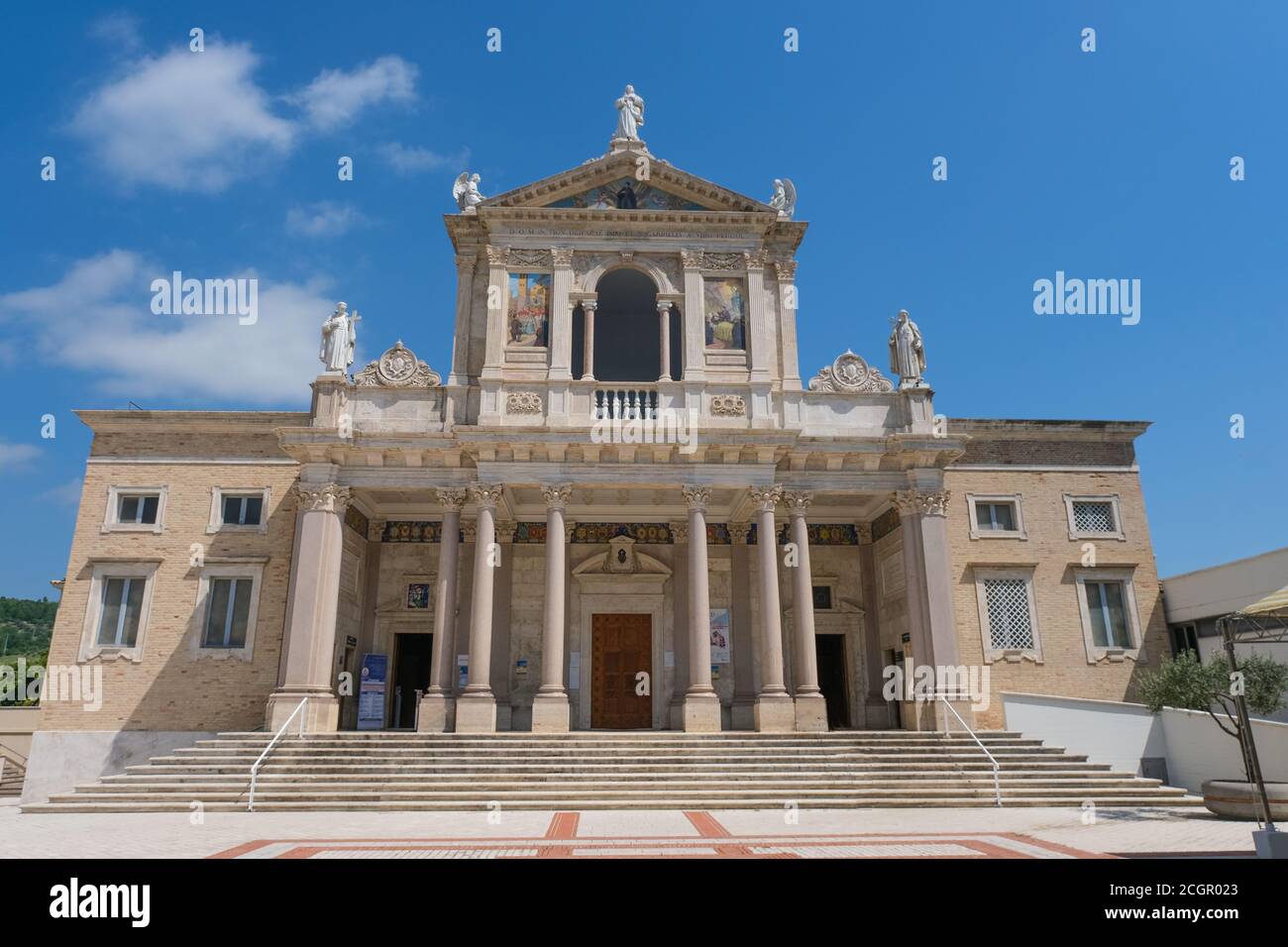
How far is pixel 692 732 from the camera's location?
19.6 meters

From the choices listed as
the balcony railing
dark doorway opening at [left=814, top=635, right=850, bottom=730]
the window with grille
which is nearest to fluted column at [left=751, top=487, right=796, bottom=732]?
the balcony railing

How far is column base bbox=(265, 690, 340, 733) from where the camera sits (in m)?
19.9

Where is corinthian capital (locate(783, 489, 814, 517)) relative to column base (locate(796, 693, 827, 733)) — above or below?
above

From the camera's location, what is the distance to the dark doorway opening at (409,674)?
25297 mm

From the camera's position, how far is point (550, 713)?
20.1 metres

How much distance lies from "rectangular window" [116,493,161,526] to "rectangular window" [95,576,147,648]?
5.74ft

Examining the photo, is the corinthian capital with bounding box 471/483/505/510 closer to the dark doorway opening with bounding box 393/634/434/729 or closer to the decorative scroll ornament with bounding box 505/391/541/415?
Result: the decorative scroll ornament with bounding box 505/391/541/415

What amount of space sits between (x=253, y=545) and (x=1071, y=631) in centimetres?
2422

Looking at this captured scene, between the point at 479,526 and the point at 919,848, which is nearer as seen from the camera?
the point at 919,848

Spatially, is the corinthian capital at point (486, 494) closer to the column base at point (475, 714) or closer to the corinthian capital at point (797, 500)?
the column base at point (475, 714)

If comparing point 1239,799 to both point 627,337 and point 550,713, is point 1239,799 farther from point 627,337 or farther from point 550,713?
point 627,337
